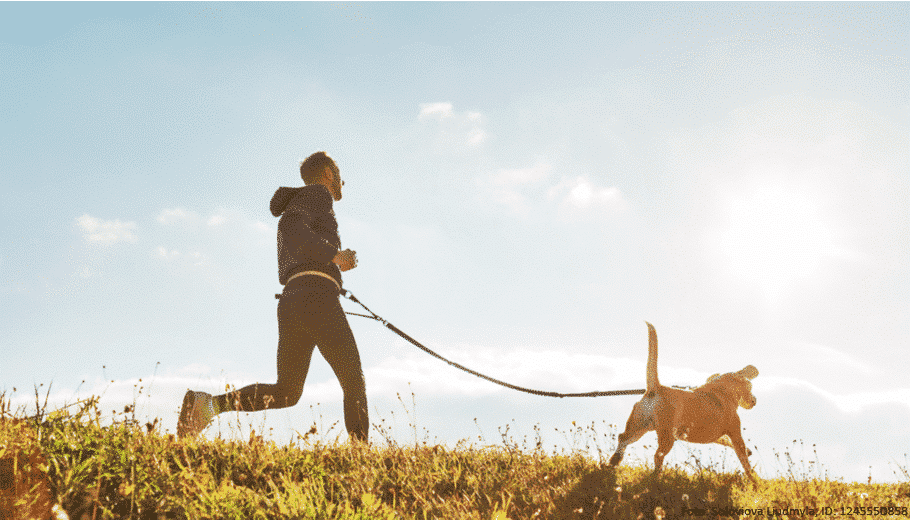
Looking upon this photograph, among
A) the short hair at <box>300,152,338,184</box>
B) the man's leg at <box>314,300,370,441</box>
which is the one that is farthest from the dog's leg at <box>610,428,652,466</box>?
the short hair at <box>300,152,338,184</box>

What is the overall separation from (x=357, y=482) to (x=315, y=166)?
292 cm

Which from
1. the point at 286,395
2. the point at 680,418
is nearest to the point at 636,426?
the point at 680,418

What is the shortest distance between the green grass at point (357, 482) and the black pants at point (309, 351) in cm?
42

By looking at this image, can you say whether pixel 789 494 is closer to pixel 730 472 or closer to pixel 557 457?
pixel 730 472

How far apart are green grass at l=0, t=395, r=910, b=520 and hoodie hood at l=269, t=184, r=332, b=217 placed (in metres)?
1.95

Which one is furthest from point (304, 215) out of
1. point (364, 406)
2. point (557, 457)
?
point (557, 457)

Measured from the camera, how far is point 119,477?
9.63 ft

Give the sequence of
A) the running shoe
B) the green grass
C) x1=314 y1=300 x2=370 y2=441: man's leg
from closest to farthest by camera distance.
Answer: the green grass
the running shoe
x1=314 y1=300 x2=370 y2=441: man's leg

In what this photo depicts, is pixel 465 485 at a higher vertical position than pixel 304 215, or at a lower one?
lower

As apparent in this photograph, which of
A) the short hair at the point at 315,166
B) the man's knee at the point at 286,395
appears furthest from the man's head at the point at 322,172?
the man's knee at the point at 286,395

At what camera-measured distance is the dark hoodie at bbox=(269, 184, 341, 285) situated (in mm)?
4773

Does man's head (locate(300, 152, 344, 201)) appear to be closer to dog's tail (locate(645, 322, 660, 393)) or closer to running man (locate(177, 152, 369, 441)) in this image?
running man (locate(177, 152, 369, 441))

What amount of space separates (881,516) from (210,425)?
470cm

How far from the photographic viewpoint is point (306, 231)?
479 cm
